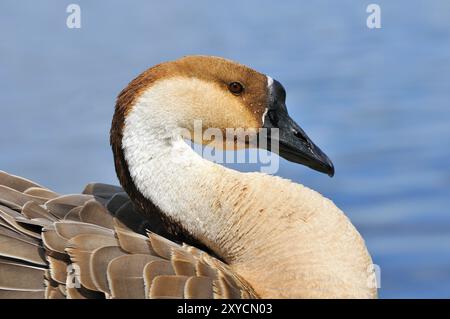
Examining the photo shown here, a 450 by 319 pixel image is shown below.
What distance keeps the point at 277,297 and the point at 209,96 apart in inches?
44.6

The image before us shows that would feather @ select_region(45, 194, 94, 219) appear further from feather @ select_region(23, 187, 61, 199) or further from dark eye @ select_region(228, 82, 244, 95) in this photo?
dark eye @ select_region(228, 82, 244, 95)

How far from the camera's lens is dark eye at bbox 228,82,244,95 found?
5.26 metres

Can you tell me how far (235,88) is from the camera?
5.28 metres

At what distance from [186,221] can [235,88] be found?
0.78m

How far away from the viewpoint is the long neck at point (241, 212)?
489cm

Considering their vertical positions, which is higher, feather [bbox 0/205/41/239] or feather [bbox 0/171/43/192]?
feather [bbox 0/171/43/192]

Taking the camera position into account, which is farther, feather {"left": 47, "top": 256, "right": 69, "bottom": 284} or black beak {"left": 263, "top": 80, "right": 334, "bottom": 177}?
black beak {"left": 263, "top": 80, "right": 334, "bottom": 177}

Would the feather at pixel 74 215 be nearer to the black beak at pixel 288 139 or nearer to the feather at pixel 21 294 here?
the feather at pixel 21 294

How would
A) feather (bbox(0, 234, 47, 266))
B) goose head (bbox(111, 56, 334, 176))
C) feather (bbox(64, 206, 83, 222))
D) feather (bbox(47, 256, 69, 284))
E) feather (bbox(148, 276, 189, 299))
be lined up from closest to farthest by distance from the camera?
feather (bbox(148, 276, 189, 299)) < feather (bbox(47, 256, 69, 284)) < feather (bbox(0, 234, 47, 266)) < goose head (bbox(111, 56, 334, 176)) < feather (bbox(64, 206, 83, 222))

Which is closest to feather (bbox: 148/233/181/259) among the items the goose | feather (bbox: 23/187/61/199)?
the goose

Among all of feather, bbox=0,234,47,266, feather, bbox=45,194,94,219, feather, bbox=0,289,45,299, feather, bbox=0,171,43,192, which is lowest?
feather, bbox=0,289,45,299

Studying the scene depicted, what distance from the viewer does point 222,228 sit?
16.4 feet
